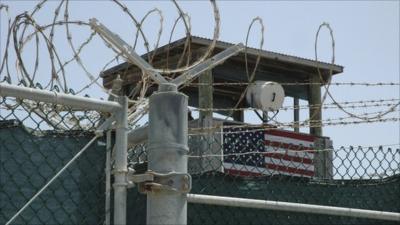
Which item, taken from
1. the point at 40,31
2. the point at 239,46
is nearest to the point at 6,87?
the point at 40,31

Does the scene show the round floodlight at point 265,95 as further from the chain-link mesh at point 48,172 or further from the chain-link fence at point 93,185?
the chain-link mesh at point 48,172

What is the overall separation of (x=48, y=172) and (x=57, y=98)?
0.52 m

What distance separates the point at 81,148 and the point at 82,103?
471mm

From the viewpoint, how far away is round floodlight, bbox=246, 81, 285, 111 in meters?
12.5

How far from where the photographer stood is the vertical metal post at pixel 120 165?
3.49 meters

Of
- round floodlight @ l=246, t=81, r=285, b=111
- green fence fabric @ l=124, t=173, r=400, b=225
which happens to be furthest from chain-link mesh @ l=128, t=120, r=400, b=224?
round floodlight @ l=246, t=81, r=285, b=111

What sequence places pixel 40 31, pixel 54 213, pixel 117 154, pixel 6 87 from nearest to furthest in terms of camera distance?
pixel 6 87
pixel 117 154
pixel 54 213
pixel 40 31

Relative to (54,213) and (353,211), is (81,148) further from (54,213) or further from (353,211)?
(353,211)

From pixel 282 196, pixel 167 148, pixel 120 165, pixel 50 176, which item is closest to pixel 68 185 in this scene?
pixel 50 176

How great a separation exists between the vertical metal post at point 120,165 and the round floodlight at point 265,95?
877 cm

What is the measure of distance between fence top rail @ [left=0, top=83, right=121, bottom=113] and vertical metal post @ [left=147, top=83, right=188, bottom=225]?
22cm

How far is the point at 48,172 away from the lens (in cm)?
383

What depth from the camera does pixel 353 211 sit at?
419 cm

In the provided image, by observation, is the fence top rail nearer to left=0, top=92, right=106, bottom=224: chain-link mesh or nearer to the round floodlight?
left=0, top=92, right=106, bottom=224: chain-link mesh
